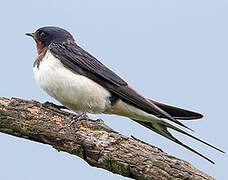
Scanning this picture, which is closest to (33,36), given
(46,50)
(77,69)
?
(46,50)

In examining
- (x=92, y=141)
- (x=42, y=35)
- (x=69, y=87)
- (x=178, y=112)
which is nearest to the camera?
(x=92, y=141)

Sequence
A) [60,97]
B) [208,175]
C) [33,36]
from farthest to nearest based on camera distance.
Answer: [33,36] < [60,97] < [208,175]

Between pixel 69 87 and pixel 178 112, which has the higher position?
pixel 178 112

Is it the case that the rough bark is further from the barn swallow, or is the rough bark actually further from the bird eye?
the bird eye

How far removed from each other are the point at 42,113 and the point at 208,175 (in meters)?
1.61

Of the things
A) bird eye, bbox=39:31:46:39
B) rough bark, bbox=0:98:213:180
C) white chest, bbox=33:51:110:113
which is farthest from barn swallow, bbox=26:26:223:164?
rough bark, bbox=0:98:213:180

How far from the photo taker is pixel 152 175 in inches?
160

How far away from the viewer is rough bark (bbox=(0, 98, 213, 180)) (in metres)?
4.08

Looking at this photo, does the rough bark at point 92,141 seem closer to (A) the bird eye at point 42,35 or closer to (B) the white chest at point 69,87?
(B) the white chest at point 69,87

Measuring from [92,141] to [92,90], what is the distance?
1.01 metres

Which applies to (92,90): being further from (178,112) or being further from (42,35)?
(42,35)

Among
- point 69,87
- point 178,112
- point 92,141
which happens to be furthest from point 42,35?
point 92,141

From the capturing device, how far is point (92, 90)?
5.29 metres

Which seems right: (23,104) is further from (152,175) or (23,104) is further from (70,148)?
(152,175)
